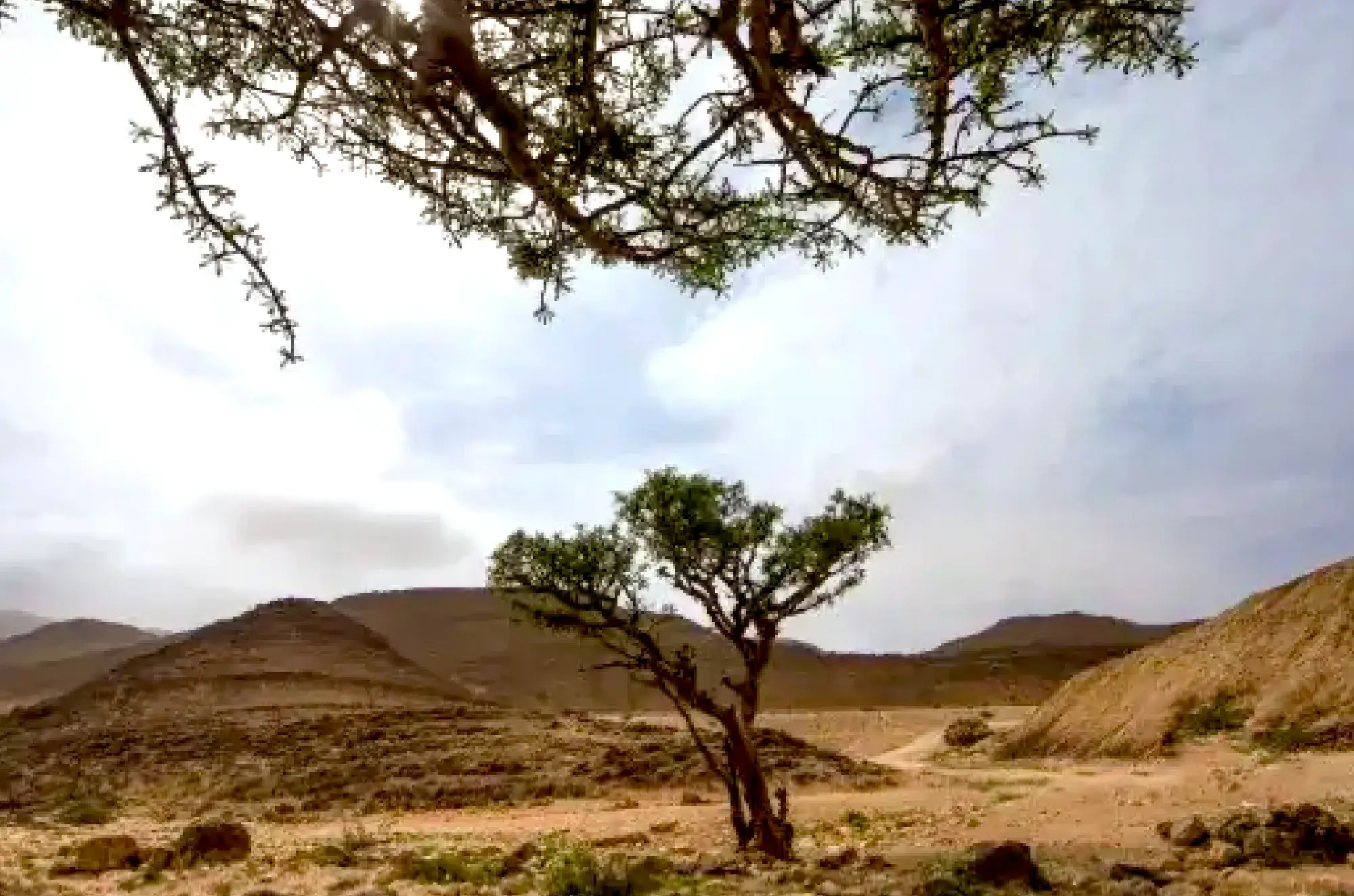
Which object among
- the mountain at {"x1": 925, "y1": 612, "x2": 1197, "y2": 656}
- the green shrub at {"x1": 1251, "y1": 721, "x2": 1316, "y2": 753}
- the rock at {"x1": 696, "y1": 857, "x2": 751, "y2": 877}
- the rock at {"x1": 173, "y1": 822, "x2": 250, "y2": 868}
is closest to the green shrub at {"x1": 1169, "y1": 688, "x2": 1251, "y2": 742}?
the green shrub at {"x1": 1251, "y1": 721, "x2": 1316, "y2": 753}

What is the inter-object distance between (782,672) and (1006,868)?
5824cm

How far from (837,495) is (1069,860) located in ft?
17.9

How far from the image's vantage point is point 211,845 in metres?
14.5

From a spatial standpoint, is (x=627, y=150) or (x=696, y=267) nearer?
(x=627, y=150)

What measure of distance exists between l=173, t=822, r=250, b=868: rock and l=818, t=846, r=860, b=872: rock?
826 cm

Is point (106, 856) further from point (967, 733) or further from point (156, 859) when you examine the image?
point (967, 733)

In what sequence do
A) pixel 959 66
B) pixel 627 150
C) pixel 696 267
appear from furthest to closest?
pixel 696 267, pixel 627 150, pixel 959 66

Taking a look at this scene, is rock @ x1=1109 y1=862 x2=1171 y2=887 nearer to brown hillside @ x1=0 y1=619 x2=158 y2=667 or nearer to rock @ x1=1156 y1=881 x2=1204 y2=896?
rock @ x1=1156 y1=881 x2=1204 y2=896

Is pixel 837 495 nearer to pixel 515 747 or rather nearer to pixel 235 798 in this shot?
pixel 515 747

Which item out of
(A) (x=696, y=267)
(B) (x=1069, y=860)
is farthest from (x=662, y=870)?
(A) (x=696, y=267)

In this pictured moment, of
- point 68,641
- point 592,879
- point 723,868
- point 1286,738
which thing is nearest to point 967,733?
point 1286,738

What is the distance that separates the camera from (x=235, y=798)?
25.7m

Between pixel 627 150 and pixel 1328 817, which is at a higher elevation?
pixel 627 150

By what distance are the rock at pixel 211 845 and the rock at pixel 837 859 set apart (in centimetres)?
826
